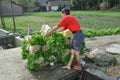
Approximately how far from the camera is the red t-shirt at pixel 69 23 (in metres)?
4.89

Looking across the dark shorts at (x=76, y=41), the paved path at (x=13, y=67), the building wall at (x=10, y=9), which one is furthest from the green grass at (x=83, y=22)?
the dark shorts at (x=76, y=41)

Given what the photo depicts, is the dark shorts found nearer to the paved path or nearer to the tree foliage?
the paved path

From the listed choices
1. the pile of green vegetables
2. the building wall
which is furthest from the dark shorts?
the building wall

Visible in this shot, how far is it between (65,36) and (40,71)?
43.1 inches

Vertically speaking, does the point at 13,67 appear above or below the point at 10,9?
below

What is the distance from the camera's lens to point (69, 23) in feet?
16.2

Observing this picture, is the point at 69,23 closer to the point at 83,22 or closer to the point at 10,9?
the point at 83,22

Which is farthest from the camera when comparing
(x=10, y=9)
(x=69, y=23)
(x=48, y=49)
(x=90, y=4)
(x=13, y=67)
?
(x=90, y=4)

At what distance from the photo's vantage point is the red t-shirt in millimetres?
4887

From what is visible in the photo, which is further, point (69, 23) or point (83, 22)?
point (83, 22)

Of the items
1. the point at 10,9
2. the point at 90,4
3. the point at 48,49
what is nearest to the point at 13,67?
the point at 48,49

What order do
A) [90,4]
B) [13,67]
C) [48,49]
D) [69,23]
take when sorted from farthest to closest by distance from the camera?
1. [90,4]
2. [13,67]
3. [48,49]
4. [69,23]

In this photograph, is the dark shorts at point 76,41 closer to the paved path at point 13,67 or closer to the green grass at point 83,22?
the paved path at point 13,67

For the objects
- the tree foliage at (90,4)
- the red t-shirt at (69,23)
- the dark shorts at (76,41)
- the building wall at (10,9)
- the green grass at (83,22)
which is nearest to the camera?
the red t-shirt at (69,23)
